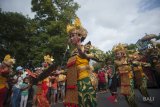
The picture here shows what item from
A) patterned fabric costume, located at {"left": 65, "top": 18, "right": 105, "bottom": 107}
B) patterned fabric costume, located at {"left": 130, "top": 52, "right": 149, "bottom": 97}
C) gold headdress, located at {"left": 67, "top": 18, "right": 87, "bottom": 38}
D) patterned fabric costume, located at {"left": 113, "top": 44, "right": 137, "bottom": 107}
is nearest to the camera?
patterned fabric costume, located at {"left": 65, "top": 18, "right": 105, "bottom": 107}

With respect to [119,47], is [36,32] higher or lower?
higher

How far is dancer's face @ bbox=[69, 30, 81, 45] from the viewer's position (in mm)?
4500

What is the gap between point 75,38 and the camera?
453 cm

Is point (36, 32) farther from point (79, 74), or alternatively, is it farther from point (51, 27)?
point (79, 74)

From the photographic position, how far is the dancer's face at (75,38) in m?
4.50

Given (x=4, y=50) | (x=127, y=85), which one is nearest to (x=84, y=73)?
(x=127, y=85)

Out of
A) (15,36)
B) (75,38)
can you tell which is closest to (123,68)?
(75,38)

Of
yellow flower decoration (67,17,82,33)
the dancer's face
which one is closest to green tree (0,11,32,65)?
yellow flower decoration (67,17,82,33)

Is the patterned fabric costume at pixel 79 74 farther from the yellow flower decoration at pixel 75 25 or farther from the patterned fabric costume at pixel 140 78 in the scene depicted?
the patterned fabric costume at pixel 140 78

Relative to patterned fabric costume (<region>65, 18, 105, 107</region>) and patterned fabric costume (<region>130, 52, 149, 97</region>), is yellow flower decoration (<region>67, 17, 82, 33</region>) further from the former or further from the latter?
patterned fabric costume (<region>130, 52, 149, 97</region>)

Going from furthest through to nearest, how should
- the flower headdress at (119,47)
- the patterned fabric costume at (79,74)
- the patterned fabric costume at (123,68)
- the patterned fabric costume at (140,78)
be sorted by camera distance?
1. the patterned fabric costume at (140,78)
2. the flower headdress at (119,47)
3. the patterned fabric costume at (123,68)
4. the patterned fabric costume at (79,74)

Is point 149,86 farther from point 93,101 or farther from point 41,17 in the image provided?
point 41,17

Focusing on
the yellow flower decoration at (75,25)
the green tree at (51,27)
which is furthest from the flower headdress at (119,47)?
the green tree at (51,27)

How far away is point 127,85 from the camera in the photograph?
7359mm
